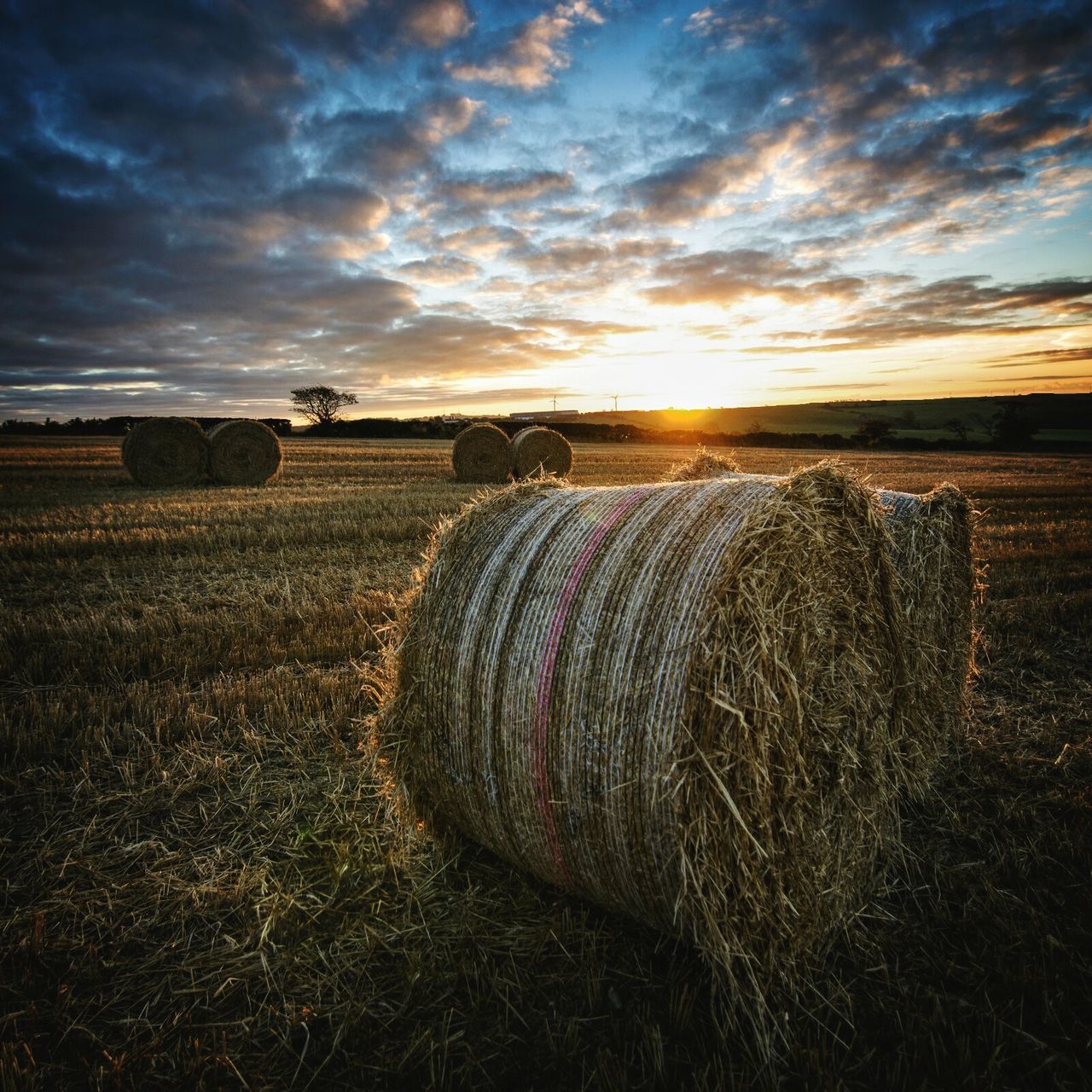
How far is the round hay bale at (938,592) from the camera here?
3930 mm

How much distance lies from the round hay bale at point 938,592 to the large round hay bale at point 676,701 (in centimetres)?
103

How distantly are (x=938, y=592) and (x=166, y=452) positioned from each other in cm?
1624

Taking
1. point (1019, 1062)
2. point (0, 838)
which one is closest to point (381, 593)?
point (0, 838)

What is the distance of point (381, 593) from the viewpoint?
6.42 metres

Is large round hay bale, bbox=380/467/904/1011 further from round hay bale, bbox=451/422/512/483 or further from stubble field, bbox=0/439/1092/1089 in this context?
round hay bale, bbox=451/422/512/483

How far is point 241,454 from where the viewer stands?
16.2 metres

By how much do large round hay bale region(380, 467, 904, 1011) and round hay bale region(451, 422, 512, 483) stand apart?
48.5ft

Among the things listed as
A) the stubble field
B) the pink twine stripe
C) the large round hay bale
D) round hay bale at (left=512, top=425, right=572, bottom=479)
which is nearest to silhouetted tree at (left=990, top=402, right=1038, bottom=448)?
round hay bale at (left=512, top=425, right=572, bottom=479)

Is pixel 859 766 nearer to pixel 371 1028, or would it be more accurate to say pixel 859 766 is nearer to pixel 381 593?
pixel 371 1028

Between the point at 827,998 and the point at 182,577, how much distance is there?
23.2 feet

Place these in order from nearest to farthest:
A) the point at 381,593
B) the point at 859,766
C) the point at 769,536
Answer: the point at 769,536, the point at 859,766, the point at 381,593

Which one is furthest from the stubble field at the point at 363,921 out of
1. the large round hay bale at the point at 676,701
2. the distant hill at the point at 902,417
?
the distant hill at the point at 902,417

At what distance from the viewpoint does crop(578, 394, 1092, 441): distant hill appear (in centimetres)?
5362

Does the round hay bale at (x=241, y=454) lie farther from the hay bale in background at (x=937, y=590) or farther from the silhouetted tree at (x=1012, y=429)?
the silhouetted tree at (x=1012, y=429)
